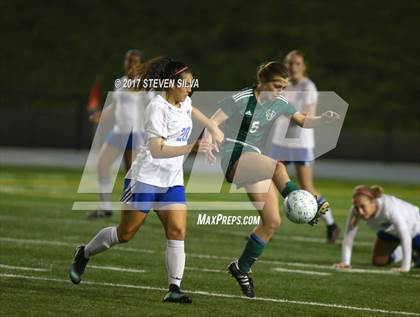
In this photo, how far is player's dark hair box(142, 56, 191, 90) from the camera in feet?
23.7

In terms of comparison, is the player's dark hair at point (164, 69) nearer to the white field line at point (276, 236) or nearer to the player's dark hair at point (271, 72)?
the player's dark hair at point (271, 72)

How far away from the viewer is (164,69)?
7.30 metres

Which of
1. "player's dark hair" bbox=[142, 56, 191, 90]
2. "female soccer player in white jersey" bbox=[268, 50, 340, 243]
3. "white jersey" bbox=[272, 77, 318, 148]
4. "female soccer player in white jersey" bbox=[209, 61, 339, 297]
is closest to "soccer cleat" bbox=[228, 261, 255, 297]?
"female soccer player in white jersey" bbox=[209, 61, 339, 297]

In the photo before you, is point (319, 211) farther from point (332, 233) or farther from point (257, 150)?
point (332, 233)

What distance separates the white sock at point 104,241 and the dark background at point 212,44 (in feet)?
68.0

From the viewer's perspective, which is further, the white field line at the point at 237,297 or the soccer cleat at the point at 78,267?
the soccer cleat at the point at 78,267

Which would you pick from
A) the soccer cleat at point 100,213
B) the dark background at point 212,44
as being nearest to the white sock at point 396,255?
the soccer cleat at point 100,213

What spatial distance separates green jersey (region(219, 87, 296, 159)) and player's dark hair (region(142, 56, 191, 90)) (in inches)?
26.9

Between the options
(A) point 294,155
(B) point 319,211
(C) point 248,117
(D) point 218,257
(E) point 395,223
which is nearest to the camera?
(B) point 319,211

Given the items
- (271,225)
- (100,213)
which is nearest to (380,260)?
(271,225)

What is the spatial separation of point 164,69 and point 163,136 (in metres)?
0.51

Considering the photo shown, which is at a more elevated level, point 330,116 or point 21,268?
point 330,116

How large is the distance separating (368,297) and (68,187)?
1019 cm

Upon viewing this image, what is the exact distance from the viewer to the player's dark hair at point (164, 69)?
285 inches
